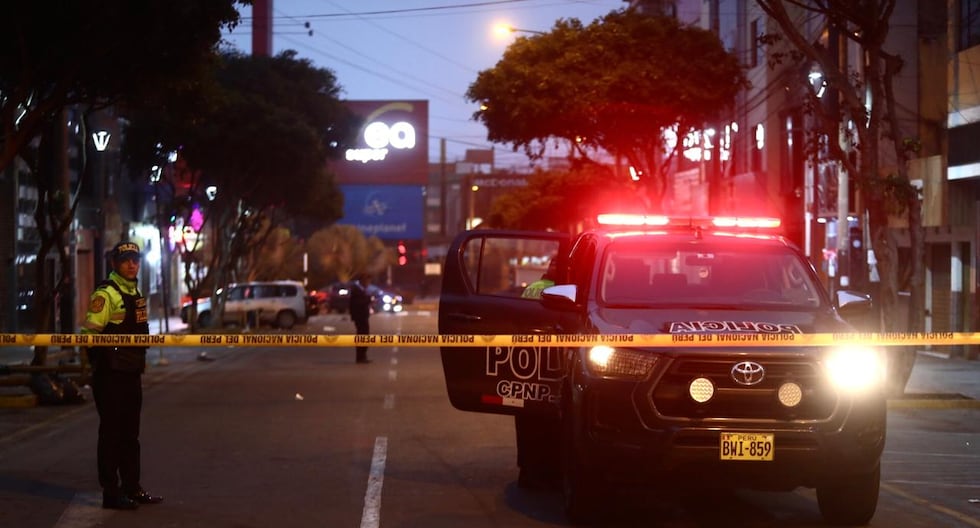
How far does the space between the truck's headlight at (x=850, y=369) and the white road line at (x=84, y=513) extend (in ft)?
16.6

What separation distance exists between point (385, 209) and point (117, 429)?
248 feet

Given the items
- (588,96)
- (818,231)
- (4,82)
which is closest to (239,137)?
(588,96)

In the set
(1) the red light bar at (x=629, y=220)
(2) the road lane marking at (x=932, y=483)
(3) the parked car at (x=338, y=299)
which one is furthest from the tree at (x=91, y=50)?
(3) the parked car at (x=338, y=299)

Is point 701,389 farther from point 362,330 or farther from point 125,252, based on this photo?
point 362,330

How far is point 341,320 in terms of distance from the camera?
52.7 metres

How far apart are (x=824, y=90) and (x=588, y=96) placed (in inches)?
225

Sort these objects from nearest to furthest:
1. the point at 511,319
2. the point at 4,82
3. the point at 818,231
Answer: the point at 511,319 < the point at 4,82 < the point at 818,231

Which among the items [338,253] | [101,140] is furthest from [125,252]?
[338,253]

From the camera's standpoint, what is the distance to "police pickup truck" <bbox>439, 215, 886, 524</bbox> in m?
8.66

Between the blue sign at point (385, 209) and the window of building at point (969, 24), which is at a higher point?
the window of building at point (969, 24)

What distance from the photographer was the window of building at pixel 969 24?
1016 inches

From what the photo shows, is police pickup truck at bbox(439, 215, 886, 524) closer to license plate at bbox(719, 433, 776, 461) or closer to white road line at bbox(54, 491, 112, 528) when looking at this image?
license plate at bbox(719, 433, 776, 461)

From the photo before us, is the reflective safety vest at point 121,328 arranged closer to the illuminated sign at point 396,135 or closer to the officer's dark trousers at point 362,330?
the officer's dark trousers at point 362,330

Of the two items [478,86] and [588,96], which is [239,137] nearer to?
[478,86]
